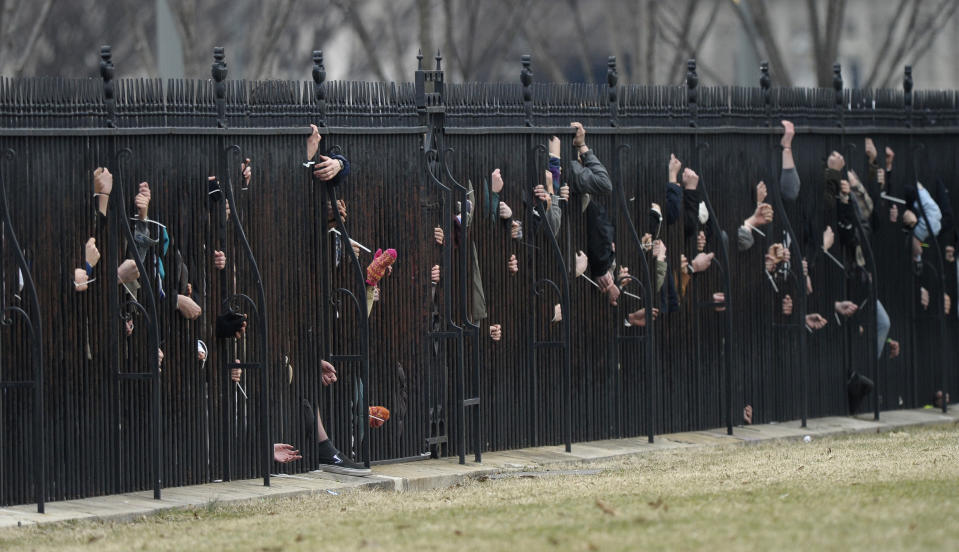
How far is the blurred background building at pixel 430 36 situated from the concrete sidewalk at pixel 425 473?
7589 mm

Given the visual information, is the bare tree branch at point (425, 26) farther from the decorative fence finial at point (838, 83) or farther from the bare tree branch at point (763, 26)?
the decorative fence finial at point (838, 83)

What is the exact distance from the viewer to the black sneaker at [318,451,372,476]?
12.5 m

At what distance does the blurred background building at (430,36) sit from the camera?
23.4 m

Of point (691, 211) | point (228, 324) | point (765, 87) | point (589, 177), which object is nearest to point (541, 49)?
point (765, 87)

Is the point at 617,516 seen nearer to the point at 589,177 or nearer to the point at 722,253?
the point at 589,177

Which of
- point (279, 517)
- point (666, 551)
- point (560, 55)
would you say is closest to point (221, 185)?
point (279, 517)

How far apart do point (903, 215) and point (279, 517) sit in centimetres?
816

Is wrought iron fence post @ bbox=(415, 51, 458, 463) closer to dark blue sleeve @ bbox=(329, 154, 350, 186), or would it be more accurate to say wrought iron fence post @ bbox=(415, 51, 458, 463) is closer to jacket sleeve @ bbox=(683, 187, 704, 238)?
dark blue sleeve @ bbox=(329, 154, 350, 186)

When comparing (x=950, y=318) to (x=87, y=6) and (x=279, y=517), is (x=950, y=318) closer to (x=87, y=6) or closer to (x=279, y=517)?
(x=279, y=517)

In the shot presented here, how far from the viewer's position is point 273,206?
40.8 ft

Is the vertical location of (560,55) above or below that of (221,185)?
above

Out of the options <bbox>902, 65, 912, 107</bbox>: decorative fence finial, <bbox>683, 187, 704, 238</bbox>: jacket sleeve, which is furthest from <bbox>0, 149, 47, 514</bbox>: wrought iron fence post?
<bbox>902, 65, 912, 107</bbox>: decorative fence finial

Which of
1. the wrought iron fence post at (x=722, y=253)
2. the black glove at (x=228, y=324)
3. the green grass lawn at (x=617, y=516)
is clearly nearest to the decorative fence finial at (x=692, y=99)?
the wrought iron fence post at (x=722, y=253)

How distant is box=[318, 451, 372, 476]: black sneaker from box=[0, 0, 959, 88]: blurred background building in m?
9.00
